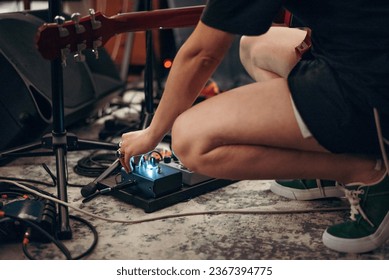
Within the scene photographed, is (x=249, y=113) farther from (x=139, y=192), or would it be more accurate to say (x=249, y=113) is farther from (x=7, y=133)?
(x=7, y=133)

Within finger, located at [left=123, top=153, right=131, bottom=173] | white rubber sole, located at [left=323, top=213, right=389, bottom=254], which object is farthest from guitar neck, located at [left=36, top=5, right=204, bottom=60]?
white rubber sole, located at [left=323, top=213, right=389, bottom=254]

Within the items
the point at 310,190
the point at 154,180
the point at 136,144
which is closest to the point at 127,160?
the point at 136,144

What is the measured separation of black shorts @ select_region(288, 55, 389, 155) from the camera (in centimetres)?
105

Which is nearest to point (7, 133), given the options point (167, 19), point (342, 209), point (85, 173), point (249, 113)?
point (85, 173)

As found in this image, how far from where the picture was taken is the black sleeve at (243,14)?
967 millimetres

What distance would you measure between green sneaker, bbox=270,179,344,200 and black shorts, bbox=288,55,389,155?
431mm

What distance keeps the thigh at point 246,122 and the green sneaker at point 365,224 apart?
0.21m

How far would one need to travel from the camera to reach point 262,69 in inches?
61.9

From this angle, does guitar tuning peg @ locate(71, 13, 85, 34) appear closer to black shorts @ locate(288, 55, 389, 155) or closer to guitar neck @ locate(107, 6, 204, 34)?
guitar neck @ locate(107, 6, 204, 34)

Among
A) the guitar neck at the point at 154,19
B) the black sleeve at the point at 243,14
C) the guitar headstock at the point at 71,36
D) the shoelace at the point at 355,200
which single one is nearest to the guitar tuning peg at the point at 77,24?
the guitar headstock at the point at 71,36

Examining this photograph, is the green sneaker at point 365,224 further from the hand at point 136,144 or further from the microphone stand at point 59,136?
the microphone stand at point 59,136

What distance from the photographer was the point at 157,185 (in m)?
1.44

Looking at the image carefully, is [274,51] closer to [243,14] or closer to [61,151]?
[243,14]
